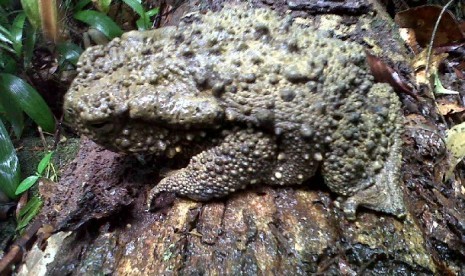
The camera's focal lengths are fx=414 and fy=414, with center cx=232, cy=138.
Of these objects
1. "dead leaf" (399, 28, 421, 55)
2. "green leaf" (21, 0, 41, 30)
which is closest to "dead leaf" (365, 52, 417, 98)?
"dead leaf" (399, 28, 421, 55)

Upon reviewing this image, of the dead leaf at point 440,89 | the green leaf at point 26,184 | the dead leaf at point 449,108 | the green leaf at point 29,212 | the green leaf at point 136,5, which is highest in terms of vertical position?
the green leaf at point 136,5

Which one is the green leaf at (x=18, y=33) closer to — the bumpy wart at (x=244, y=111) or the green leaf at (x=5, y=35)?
the green leaf at (x=5, y=35)

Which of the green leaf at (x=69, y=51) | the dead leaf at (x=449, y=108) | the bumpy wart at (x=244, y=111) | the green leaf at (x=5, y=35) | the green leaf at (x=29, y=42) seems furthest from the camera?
the green leaf at (x=69, y=51)

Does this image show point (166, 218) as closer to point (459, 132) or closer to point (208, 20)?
point (208, 20)

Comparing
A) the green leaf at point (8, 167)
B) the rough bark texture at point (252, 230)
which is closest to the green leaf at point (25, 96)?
the green leaf at point (8, 167)

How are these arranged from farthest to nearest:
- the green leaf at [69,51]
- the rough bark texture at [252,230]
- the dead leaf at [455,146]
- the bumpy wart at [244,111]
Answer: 1. the green leaf at [69,51]
2. the dead leaf at [455,146]
3. the bumpy wart at [244,111]
4. the rough bark texture at [252,230]

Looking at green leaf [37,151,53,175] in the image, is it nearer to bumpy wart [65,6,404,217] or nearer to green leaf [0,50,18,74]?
green leaf [0,50,18,74]

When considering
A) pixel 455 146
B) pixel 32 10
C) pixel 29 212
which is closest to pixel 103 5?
pixel 32 10

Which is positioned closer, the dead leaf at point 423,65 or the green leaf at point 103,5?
the dead leaf at point 423,65
